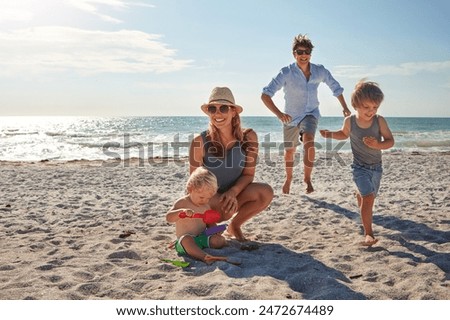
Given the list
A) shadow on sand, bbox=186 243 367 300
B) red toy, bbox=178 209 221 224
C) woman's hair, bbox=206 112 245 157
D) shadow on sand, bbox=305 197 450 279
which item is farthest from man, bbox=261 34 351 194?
red toy, bbox=178 209 221 224

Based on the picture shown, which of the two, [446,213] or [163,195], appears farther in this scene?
[163,195]

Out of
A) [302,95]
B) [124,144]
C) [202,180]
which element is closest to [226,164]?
[202,180]

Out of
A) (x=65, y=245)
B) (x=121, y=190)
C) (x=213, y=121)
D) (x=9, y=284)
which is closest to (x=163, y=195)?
(x=121, y=190)

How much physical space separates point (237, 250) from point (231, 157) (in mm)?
779

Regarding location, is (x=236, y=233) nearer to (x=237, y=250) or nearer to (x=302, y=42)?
(x=237, y=250)

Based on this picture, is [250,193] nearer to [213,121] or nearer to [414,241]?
[213,121]

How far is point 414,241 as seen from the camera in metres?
3.88

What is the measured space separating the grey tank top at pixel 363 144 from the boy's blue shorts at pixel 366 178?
0.05 m

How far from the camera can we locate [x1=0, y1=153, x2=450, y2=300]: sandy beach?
9.10 feet

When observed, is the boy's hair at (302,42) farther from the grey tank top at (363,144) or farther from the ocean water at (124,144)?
the ocean water at (124,144)

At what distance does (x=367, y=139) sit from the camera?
370cm

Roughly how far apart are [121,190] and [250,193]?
3878 millimetres

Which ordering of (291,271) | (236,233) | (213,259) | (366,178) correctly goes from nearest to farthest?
(291,271), (213,259), (366,178), (236,233)

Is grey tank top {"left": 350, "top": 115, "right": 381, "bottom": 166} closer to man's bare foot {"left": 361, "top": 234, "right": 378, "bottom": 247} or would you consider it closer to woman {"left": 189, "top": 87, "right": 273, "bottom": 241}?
man's bare foot {"left": 361, "top": 234, "right": 378, "bottom": 247}
